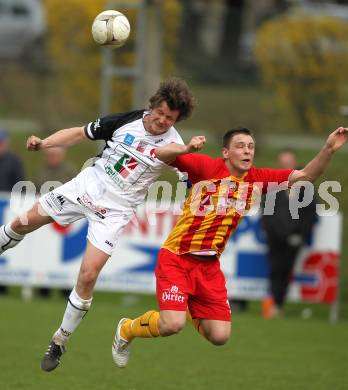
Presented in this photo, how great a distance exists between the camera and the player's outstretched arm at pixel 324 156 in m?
7.77

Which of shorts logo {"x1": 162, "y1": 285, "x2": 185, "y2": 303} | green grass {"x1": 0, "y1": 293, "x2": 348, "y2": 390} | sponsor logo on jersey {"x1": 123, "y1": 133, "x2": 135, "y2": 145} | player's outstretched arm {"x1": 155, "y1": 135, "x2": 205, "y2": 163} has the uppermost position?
sponsor logo on jersey {"x1": 123, "y1": 133, "x2": 135, "y2": 145}

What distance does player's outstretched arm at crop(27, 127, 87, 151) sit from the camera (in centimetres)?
801

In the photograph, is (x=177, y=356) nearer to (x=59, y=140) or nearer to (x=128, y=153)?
(x=128, y=153)

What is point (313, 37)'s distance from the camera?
18031 mm

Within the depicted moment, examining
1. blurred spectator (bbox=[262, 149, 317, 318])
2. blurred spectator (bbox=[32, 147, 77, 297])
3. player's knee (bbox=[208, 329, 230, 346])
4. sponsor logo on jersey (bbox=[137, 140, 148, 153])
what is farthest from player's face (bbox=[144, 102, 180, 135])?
blurred spectator (bbox=[32, 147, 77, 297])

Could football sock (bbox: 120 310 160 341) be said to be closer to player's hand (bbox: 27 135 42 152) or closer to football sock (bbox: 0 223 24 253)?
football sock (bbox: 0 223 24 253)

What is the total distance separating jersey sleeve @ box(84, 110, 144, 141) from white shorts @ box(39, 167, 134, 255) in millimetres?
358

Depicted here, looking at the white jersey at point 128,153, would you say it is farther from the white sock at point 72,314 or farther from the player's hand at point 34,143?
the white sock at point 72,314

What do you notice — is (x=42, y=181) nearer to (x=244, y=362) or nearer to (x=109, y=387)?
(x=244, y=362)

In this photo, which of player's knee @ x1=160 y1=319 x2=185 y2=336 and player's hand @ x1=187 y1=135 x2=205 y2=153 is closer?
player's hand @ x1=187 y1=135 x2=205 y2=153

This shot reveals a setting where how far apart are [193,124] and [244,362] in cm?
942

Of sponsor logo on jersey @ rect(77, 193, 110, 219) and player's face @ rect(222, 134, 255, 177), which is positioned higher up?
player's face @ rect(222, 134, 255, 177)

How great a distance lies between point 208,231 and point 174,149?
32.9 inches

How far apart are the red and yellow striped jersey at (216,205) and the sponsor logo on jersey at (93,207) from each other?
0.65m
